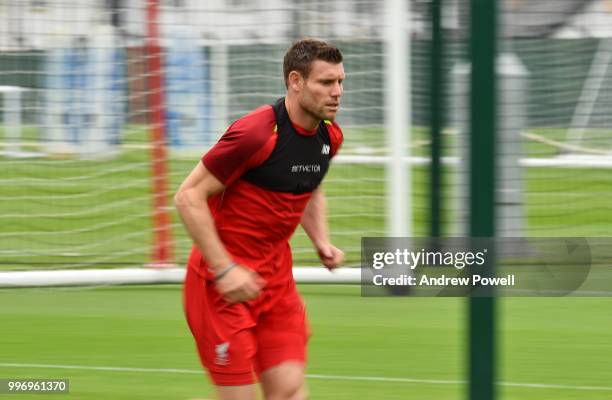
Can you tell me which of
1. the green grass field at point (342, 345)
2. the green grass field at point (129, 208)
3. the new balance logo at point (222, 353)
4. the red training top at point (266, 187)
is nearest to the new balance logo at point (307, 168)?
the red training top at point (266, 187)

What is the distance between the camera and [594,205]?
12.0m

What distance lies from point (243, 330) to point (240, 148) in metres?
0.67

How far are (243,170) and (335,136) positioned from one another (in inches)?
20.5

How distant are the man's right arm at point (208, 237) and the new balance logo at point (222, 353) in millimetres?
234

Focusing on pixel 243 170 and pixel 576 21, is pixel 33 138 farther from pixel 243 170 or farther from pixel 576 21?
pixel 243 170

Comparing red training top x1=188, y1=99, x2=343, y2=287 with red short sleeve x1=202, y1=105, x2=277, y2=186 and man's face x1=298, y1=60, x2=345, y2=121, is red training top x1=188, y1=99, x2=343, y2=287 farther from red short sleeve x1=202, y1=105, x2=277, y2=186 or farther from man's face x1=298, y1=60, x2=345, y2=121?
man's face x1=298, y1=60, x2=345, y2=121

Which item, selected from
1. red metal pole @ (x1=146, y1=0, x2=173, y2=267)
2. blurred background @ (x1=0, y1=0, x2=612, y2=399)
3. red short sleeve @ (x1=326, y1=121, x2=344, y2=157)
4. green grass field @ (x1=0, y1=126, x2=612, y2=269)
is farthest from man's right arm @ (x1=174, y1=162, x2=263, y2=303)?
red metal pole @ (x1=146, y1=0, x2=173, y2=267)

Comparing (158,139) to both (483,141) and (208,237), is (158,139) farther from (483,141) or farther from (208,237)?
(483,141)

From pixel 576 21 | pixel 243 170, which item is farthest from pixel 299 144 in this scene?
pixel 576 21

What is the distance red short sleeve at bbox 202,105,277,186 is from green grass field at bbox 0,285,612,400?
1.66 metres

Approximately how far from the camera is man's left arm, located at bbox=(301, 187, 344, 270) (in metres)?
4.96

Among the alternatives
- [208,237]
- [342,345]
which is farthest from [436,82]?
[208,237]

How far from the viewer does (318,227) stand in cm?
503

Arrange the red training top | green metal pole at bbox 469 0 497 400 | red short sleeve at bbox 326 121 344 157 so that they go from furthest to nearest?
1. red short sleeve at bbox 326 121 344 157
2. the red training top
3. green metal pole at bbox 469 0 497 400
